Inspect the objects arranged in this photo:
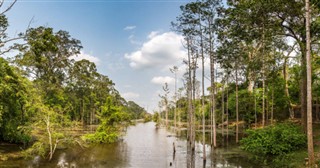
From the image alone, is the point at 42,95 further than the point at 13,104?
Yes

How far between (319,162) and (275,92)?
24.4m

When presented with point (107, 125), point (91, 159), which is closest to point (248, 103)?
point (107, 125)

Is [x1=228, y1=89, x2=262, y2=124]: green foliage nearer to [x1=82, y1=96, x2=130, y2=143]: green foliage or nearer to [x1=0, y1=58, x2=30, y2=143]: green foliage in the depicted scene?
[x1=82, y1=96, x2=130, y2=143]: green foliage

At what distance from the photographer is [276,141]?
18.6 metres

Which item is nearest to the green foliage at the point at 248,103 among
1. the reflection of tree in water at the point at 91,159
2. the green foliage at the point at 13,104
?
the reflection of tree in water at the point at 91,159

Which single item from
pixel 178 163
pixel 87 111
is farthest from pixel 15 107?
pixel 87 111

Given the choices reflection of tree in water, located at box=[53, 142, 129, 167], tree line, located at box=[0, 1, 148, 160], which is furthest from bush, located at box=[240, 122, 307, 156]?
tree line, located at box=[0, 1, 148, 160]

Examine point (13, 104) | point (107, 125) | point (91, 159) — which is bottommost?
point (91, 159)

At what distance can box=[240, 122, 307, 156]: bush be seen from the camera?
1766 cm

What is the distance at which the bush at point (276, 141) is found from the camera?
17.7 meters

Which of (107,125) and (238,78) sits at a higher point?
(238,78)

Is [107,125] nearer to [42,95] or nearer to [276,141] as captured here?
[42,95]

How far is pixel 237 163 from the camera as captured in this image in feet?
59.3

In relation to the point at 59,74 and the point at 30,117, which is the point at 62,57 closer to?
the point at 59,74
